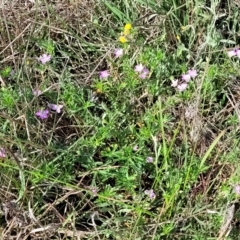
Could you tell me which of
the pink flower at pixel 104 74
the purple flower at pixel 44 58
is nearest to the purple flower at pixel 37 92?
the purple flower at pixel 44 58

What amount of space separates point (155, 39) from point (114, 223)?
716mm

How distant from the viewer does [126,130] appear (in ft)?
6.50

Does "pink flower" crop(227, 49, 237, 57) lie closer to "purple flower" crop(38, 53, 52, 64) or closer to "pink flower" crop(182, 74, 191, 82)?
"pink flower" crop(182, 74, 191, 82)

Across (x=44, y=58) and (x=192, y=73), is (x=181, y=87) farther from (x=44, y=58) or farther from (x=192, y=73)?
(x=44, y=58)

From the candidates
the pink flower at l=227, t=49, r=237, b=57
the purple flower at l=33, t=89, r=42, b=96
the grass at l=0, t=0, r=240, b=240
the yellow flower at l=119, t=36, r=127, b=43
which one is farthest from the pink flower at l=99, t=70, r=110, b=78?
the pink flower at l=227, t=49, r=237, b=57

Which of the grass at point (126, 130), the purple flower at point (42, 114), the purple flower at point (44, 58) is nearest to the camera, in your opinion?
the grass at point (126, 130)

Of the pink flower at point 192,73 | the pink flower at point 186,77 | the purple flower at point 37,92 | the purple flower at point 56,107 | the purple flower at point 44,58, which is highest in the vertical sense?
the purple flower at point 44,58

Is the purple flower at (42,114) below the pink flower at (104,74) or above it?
below

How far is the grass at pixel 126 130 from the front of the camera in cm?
186

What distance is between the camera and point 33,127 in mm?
1945

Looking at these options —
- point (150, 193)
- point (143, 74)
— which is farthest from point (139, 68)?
point (150, 193)

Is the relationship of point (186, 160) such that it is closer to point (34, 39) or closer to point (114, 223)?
point (114, 223)

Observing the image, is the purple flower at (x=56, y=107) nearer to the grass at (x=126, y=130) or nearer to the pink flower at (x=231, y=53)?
the grass at (x=126, y=130)

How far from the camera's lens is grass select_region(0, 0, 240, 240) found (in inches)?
73.2
